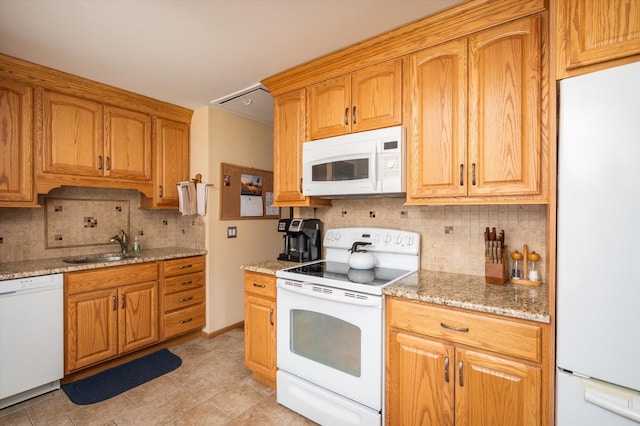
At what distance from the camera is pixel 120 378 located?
2479 millimetres

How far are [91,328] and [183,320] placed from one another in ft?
2.64

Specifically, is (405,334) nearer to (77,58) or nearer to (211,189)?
(211,189)

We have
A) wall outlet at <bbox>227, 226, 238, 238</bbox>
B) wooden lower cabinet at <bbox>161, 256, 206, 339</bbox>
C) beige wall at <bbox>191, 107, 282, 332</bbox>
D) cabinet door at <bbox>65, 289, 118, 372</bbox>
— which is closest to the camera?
cabinet door at <bbox>65, 289, 118, 372</bbox>

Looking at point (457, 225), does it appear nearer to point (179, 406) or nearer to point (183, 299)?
point (179, 406)

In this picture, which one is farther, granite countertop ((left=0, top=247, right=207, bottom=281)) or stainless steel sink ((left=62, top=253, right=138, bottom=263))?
stainless steel sink ((left=62, top=253, right=138, bottom=263))

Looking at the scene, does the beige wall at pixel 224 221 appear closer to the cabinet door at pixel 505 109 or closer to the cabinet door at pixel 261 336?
the cabinet door at pixel 261 336

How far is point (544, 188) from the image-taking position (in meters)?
1.50

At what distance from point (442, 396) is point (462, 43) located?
1882 millimetres

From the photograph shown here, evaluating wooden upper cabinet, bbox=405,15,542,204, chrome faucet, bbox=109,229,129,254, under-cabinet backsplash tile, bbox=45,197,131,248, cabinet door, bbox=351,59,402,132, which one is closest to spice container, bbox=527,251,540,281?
wooden upper cabinet, bbox=405,15,542,204

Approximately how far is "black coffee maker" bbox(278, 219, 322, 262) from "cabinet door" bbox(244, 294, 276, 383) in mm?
441

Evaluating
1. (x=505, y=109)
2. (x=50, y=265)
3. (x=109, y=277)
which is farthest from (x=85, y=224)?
(x=505, y=109)

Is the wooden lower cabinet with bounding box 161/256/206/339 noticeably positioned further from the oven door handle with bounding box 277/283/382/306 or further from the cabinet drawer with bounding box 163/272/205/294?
the oven door handle with bounding box 277/283/382/306

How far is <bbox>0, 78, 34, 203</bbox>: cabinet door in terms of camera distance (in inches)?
88.8

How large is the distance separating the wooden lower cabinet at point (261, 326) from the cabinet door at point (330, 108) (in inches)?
45.3
